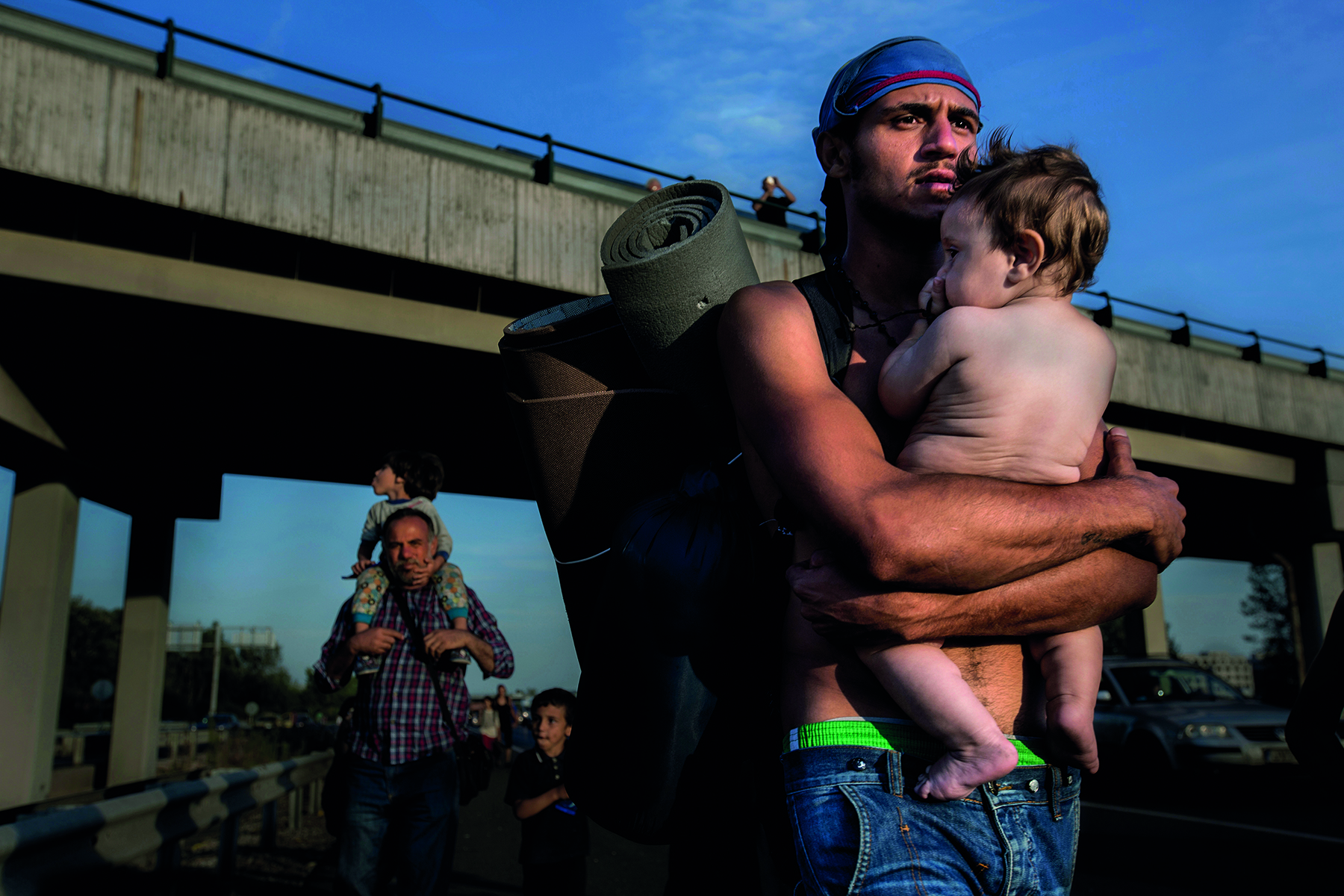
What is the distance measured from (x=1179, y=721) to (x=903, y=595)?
14.4 m

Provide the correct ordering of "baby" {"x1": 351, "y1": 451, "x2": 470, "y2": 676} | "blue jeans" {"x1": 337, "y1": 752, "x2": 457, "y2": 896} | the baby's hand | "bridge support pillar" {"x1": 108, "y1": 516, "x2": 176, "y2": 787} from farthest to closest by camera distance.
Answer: "bridge support pillar" {"x1": 108, "y1": 516, "x2": 176, "y2": 787}, "baby" {"x1": 351, "y1": 451, "x2": 470, "y2": 676}, "blue jeans" {"x1": 337, "y1": 752, "x2": 457, "y2": 896}, the baby's hand

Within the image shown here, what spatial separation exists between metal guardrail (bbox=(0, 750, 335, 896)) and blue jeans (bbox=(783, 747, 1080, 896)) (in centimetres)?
339

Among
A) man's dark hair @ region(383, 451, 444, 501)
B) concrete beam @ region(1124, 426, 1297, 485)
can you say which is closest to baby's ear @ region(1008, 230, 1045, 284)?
man's dark hair @ region(383, 451, 444, 501)

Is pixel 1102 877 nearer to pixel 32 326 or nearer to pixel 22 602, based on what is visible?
pixel 32 326

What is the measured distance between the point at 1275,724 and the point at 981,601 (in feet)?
49.4

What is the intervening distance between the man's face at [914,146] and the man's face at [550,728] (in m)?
4.60

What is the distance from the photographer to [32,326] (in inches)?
525

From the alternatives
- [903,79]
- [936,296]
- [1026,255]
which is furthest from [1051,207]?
[903,79]

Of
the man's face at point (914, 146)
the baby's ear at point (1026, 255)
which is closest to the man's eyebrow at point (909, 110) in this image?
the man's face at point (914, 146)

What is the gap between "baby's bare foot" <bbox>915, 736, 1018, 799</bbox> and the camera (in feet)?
5.60

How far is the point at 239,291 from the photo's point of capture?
12688mm

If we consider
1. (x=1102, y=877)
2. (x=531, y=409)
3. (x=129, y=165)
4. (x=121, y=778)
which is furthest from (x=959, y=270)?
(x=121, y=778)

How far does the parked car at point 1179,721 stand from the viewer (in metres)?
13.7

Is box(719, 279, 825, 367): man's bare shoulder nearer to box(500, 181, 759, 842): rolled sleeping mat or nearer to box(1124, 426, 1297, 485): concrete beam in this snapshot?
box(500, 181, 759, 842): rolled sleeping mat
